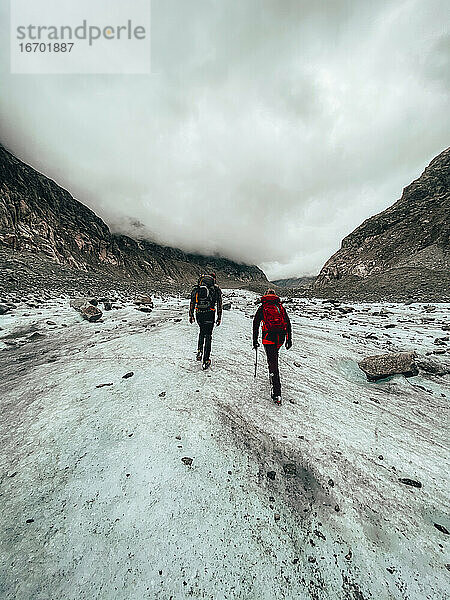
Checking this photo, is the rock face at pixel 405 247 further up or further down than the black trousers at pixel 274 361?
further up

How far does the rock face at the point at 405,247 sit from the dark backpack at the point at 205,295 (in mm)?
28290

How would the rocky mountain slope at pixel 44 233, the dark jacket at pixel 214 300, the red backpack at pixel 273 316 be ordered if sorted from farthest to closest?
the rocky mountain slope at pixel 44 233 < the dark jacket at pixel 214 300 < the red backpack at pixel 273 316

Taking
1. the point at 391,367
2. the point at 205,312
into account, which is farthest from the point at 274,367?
A: the point at 391,367

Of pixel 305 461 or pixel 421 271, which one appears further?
pixel 421 271

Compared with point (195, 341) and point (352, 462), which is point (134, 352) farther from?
point (352, 462)

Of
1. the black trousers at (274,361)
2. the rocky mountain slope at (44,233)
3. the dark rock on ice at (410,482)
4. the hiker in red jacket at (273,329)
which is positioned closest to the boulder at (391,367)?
the hiker in red jacket at (273,329)

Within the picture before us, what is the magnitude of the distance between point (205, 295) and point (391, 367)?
17.5 feet

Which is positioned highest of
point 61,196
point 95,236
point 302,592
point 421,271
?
point 61,196

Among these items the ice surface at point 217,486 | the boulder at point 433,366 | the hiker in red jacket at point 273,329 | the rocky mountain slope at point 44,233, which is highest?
the rocky mountain slope at point 44,233

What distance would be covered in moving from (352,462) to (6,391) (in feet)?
21.3

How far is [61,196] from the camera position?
73.1 m

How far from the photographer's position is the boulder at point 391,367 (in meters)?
5.88

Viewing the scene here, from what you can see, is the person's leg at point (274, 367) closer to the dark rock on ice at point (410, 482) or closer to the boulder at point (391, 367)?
the dark rock on ice at point (410, 482)

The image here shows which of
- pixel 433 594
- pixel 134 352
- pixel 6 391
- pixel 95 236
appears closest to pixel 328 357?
pixel 433 594
